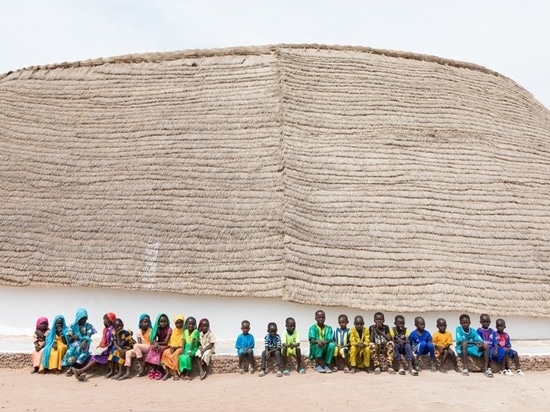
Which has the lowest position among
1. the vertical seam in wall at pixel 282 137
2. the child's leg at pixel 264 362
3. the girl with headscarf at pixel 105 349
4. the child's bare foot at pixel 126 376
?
the child's bare foot at pixel 126 376

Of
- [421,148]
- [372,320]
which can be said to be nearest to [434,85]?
[421,148]

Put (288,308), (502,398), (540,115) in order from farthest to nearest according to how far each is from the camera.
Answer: (540,115), (288,308), (502,398)

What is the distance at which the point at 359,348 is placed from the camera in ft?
21.6

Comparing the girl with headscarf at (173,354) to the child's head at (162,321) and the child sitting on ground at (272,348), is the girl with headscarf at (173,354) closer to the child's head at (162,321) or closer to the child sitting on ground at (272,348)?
the child's head at (162,321)

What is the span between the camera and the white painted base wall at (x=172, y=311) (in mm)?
7445

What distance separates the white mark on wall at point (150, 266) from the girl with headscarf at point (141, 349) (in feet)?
3.05

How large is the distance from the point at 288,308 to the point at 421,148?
4.24 m

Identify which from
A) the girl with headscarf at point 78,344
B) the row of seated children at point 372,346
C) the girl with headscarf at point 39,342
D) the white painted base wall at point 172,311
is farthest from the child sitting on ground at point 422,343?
the girl with headscarf at point 39,342

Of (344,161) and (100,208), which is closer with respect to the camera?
(100,208)

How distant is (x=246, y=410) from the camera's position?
500 cm

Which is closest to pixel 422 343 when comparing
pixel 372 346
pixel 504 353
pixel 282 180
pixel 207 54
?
pixel 372 346

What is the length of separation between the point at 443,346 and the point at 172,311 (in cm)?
376

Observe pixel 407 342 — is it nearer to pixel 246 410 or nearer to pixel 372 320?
pixel 372 320

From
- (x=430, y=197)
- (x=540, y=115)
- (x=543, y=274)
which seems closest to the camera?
(x=543, y=274)
